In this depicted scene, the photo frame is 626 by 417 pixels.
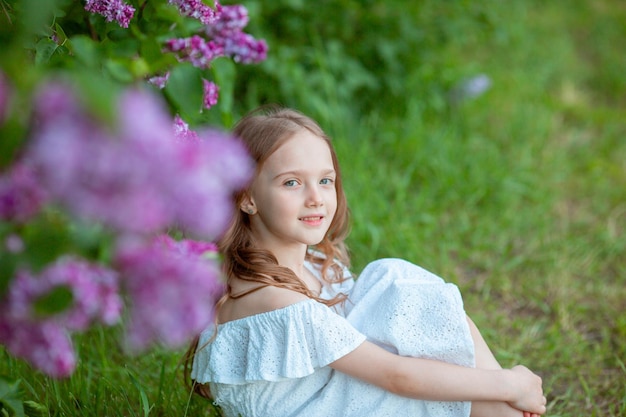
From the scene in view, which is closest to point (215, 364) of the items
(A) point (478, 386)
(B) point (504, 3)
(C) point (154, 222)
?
(A) point (478, 386)

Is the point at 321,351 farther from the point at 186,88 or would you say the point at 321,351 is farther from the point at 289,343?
the point at 186,88

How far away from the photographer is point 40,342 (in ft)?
2.91

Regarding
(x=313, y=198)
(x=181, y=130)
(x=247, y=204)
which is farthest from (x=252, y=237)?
(x=181, y=130)

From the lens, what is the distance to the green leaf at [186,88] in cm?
115

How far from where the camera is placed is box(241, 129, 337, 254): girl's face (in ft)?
5.91

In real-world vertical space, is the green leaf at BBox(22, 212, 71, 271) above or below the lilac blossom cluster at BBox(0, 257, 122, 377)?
above

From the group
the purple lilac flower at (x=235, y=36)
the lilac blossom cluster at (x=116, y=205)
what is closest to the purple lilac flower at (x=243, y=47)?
the purple lilac flower at (x=235, y=36)

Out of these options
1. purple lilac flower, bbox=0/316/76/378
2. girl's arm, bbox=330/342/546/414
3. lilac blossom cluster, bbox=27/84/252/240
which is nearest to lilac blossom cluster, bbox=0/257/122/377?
purple lilac flower, bbox=0/316/76/378

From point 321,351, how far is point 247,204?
45 centimetres

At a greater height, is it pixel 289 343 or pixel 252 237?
pixel 252 237

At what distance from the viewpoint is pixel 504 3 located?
15.3 feet

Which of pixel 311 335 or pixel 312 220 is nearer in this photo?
pixel 311 335

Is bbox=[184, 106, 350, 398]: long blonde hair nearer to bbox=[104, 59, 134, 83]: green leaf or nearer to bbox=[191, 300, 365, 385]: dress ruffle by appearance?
bbox=[191, 300, 365, 385]: dress ruffle

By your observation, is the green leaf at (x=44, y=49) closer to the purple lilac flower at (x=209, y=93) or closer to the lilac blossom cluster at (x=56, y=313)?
the purple lilac flower at (x=209, y=93)
